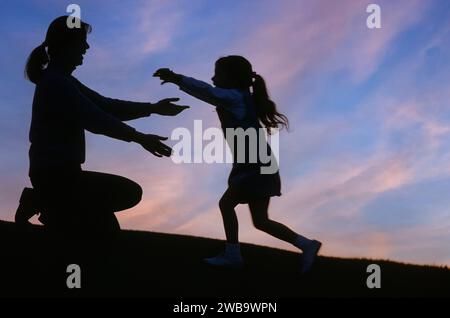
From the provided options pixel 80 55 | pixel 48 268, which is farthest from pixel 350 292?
pixel 80 55

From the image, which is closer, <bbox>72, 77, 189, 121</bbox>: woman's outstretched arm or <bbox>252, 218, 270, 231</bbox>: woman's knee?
<bbox>72, 77, 189, 121</bbox>: woman's outstretched arm

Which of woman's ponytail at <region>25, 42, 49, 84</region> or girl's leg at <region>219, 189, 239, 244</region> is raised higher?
woman's ponytail at <region>25, 42, 49, 84</region>

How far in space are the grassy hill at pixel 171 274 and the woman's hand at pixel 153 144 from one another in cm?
92

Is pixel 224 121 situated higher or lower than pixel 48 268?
higher

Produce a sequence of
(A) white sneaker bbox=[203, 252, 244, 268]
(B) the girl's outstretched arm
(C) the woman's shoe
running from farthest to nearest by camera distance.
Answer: (A) white sneaker bbox=[203, 252, 244, 268]
(B) the girl's outstretched arm
(C) the woman's shoe

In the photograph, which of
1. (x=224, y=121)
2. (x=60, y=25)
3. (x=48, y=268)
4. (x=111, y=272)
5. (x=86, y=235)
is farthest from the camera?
(x=224, y=121)

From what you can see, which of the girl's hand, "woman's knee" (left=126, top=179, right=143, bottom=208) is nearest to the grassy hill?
"woman's knee" (left=126, top=179, right=143, bottom=208)

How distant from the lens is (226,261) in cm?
715

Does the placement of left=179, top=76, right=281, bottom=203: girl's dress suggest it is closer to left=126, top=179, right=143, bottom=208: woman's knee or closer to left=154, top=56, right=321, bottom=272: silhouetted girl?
left=154, top=56, right=321, bottom=272: silhouetted girl

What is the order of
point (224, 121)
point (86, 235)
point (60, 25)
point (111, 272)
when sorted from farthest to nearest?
point (224, 121) → point (111, 272) → point (60, 25) → point (86, 235)

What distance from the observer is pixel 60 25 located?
5.71 m

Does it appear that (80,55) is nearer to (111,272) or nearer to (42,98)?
(42,98)

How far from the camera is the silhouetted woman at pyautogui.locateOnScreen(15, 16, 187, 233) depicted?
534 centimetres

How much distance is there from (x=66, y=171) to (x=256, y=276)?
2.65 meters
